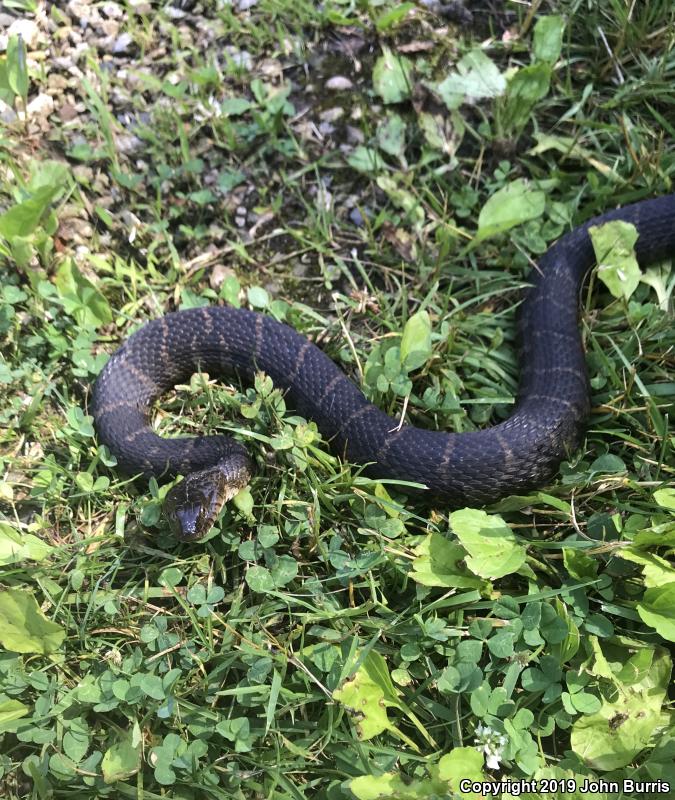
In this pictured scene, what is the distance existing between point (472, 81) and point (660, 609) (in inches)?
164

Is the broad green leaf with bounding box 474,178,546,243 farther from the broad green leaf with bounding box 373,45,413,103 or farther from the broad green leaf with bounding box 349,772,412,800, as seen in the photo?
the broad green leaf with bounding box 349,772,412,800

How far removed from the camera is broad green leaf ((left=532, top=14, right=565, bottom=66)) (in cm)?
505

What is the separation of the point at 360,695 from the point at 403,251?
10.5 feet

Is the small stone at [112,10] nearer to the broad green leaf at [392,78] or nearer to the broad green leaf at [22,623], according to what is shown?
the broad green leaf at [392,78]

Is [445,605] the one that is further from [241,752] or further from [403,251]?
[403,251]

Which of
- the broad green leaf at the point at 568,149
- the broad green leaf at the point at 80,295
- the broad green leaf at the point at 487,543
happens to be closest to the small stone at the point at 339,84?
the broad green leaf at the point at 568,149

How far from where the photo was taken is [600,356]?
434 centimetres

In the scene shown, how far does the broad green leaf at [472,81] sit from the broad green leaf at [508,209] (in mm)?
954

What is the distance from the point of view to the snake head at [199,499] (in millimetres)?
3760

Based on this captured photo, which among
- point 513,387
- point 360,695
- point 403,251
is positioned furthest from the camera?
point 403,251

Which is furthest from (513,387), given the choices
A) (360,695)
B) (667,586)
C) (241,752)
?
(241,752)

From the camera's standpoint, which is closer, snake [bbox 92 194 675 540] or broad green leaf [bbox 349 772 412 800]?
broad green leaf [bbox 349 772 412 800]

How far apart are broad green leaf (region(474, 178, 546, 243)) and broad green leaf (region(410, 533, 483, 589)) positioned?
2.34 meters

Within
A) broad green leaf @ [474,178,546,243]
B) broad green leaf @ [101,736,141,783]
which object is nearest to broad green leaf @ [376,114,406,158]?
broad green leaf @ [474,178,546,243]
